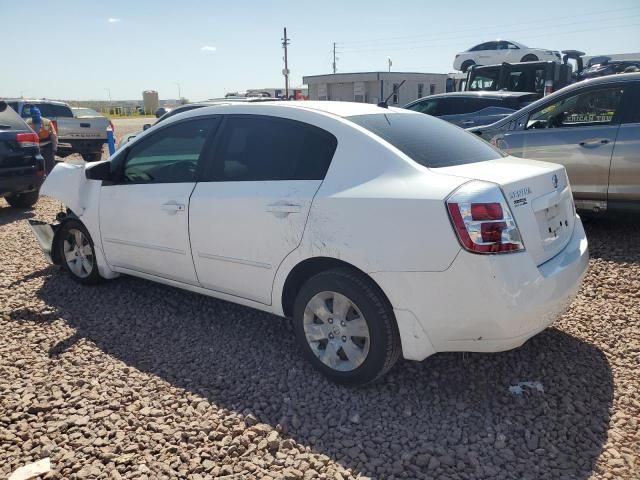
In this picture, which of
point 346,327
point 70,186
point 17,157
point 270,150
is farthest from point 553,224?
point 17,157

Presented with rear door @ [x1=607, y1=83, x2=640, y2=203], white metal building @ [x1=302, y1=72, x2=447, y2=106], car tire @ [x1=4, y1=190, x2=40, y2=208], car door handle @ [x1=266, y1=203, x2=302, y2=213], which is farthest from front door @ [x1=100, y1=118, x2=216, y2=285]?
white metal building @ [x1=302, y1=72, x2=447, y2=106]

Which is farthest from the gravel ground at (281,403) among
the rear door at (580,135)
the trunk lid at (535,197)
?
the rear door at (580,135)

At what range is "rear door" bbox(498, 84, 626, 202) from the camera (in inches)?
227

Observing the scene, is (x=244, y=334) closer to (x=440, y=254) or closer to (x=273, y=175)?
(x=273, y=175)

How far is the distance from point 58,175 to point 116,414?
284 centimetres

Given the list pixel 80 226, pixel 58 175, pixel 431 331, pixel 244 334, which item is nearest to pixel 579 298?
pixel 431 331

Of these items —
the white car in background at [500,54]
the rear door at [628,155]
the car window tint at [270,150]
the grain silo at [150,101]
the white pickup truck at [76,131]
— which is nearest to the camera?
the car window tint at [270,150]

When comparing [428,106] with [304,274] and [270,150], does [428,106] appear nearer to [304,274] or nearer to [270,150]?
[270,150]

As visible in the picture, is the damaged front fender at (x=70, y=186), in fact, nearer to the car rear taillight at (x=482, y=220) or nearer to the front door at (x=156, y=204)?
the front door at (x=156, y=204)

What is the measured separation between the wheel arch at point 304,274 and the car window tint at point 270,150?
0.50 metres

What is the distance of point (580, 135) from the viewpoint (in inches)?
234

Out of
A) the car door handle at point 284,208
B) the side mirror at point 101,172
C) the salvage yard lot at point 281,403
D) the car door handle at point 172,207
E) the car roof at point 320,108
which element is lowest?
the salvage yard lot at point 281,403

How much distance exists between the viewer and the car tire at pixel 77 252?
4742 mm

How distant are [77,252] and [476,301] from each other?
12.4 ft
